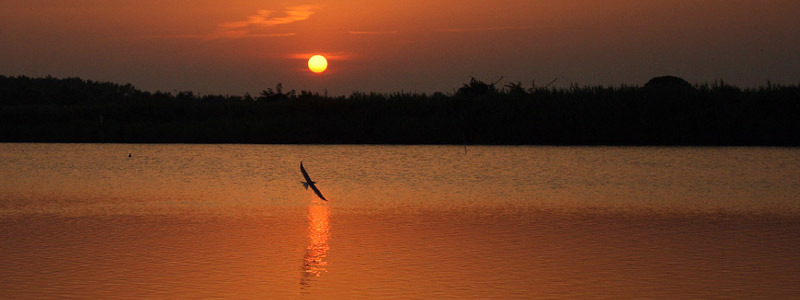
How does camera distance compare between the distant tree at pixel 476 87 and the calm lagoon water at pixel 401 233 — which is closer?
the calm lagoon water at pixel 401 233

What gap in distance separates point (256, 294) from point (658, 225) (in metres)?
5.93

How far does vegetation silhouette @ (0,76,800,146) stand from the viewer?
35031mm

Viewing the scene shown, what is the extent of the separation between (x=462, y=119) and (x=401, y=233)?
2660cm

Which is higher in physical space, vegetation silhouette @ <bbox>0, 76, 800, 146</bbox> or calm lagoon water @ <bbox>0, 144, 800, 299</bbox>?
vegetation silhouette @ <bbox>0, 76, 800, 146</bbox>

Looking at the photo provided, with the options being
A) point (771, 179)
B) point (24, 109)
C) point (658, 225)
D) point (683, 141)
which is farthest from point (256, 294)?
point (24, 109)

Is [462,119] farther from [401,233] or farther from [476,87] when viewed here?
[401,233]

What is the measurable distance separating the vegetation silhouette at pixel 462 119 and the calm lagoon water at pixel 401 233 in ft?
43.5

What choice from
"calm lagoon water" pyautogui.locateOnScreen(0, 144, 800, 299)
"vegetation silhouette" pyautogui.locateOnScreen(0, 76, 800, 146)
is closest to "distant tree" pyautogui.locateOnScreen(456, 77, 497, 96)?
"vegetation silhouette" pyautogui.locateOnScreen(0, 76, 800, 146)

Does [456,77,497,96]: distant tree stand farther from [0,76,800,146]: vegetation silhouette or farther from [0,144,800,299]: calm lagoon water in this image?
[0,144,800,299]: calm lagoon water

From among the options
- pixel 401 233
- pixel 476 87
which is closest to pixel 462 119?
pixel 476 87

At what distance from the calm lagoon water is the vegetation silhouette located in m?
13.3

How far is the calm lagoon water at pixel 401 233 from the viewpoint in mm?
7602

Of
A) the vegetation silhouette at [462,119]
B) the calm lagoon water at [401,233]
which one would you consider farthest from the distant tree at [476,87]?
the calm lagoon water at [401,233]

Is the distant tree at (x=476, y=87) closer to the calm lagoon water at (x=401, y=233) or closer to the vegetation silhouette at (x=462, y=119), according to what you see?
the vegetation silhouette at (x=462, y=119)
